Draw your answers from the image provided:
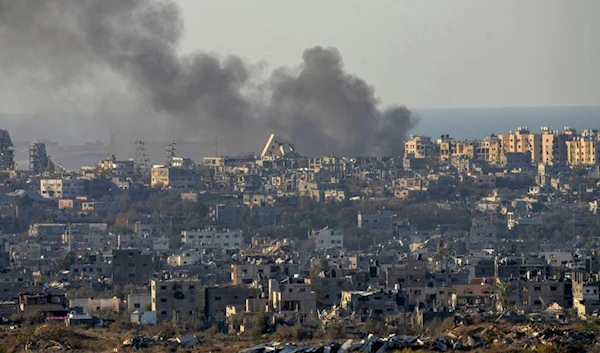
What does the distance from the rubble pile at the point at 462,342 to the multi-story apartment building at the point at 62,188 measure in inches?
1962

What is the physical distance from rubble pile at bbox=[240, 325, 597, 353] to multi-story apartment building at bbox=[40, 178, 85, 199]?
164 ft

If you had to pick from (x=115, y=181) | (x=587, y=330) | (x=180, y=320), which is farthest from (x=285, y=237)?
(x=587, y=330)

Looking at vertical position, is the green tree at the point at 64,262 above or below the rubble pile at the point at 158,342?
above

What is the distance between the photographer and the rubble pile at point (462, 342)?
1177 inches

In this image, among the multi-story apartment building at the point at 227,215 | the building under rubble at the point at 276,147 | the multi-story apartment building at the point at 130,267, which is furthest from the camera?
the building under rubble at the point at 276,147

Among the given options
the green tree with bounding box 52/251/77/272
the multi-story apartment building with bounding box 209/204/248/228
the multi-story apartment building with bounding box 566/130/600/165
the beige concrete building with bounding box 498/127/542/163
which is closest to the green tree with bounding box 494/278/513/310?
the green tree with bounding box 52/251/77/272

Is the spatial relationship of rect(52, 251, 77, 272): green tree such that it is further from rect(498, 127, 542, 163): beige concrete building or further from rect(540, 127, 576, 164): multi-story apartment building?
rect(498, 127, 542, 163): beige concrete building

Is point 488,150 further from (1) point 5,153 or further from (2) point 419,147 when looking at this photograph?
(1) point 5,153

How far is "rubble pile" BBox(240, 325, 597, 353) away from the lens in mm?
29906

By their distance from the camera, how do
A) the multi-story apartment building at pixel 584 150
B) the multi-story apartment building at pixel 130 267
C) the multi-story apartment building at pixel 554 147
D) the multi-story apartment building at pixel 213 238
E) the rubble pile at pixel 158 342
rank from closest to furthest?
1. the rubble pile at pixel 158 342
2. the multi-story apartment building at pixel 130 267
3. the multi-story apartment building at pixel 213 238
4. the multi-story apartment building at pixel 584 150
5. the multi-story apartment building at pixel 554 147

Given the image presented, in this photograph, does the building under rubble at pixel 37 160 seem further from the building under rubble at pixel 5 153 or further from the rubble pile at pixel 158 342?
the rubble pile at pixel 158 342

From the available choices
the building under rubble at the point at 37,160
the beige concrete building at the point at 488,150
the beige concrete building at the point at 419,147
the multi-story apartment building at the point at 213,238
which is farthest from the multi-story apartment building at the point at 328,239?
the beige concrete building at the point at 419,147

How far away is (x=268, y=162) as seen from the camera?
3583 inches

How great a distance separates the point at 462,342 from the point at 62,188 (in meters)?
51.9
